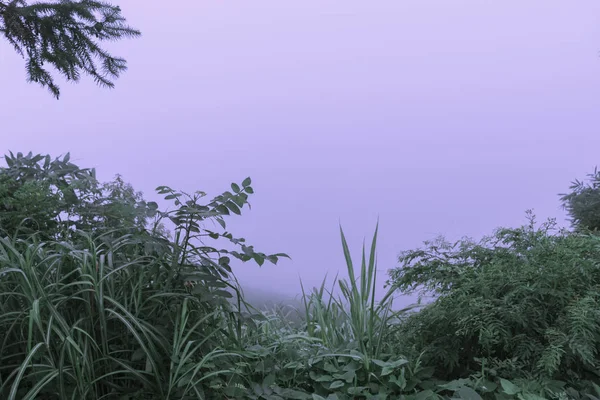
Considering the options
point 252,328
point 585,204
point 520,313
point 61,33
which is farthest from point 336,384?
point 61,33

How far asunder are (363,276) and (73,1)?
10.3ft

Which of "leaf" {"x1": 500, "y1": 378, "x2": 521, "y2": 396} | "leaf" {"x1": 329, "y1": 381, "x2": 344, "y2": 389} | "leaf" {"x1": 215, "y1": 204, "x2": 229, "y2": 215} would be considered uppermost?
"leaf" {"x1": 215, "y1": 204, "x2": 229, "y2": 215}

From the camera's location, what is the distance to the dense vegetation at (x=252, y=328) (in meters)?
1.90

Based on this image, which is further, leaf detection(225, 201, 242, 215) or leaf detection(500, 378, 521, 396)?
leaf detection(225, 201, 242, 215)

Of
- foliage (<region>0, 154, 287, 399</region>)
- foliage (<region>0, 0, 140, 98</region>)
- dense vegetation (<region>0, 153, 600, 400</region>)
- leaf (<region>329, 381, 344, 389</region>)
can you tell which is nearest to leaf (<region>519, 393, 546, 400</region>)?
dense vegetation (<region>0, 153, 600, 400</region>)

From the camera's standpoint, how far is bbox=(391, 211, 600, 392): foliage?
6.27 ft

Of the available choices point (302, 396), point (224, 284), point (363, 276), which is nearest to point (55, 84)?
point (224, 284)

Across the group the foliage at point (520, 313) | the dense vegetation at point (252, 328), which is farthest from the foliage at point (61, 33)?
the foliage at point (520, 313)

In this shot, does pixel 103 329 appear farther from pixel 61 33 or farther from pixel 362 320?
pixel 61 33

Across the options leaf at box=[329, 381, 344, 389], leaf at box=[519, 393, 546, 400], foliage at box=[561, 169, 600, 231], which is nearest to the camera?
leaf at box=[519, 393, 546, 400]

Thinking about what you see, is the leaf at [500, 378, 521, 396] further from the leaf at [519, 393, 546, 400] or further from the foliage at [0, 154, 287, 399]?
the foliage at [0, 154, 287, 399]

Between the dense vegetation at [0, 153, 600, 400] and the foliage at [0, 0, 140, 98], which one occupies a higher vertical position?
the foliage at [0, 0, 140, 98]

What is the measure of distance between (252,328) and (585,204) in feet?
8.74

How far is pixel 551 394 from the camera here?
1.84 metres
